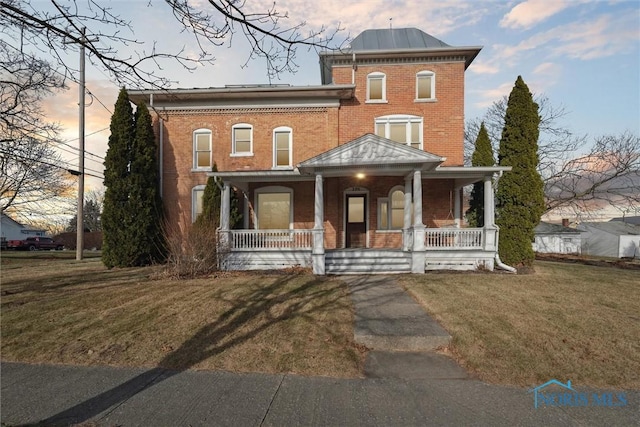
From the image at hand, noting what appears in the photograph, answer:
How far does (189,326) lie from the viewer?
213 inches

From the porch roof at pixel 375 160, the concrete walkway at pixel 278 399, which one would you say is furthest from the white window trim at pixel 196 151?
the concrete walkway at pixel 278 399

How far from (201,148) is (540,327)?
14.0 m

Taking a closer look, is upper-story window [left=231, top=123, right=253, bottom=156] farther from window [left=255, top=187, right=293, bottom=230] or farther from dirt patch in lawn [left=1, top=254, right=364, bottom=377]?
dirt patch in lawn [left=1, top=254, right=364, bottom=377]

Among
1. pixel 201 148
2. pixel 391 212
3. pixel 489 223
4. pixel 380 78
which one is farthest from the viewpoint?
pixel 201 148

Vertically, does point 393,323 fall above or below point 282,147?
below

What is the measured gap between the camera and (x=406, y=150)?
34.7ft

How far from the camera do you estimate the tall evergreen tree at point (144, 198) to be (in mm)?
12892

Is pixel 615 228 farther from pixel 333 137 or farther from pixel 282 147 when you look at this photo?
pixel 282 147

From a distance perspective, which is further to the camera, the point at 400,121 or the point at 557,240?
the point at 557,240

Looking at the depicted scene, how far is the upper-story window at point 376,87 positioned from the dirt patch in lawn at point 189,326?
30.7 feet

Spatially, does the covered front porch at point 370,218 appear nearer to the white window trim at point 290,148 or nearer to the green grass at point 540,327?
the white window trim at point 290,148

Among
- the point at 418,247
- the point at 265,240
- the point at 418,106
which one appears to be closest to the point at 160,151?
the point at 265,240

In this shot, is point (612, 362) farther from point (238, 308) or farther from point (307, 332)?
point (238, 308)

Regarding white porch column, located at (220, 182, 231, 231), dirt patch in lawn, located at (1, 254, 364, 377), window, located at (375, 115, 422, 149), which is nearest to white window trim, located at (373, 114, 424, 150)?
window, located at (375, 115, 422, 149)
